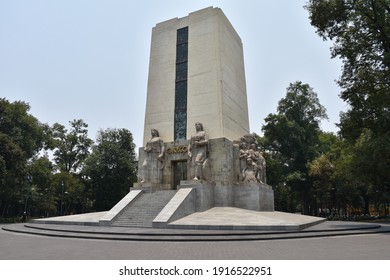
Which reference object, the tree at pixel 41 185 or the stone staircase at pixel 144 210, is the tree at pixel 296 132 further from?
the tree at pixel 41 185

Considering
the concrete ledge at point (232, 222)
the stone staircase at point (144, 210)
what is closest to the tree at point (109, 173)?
the stone staircase at point (144, 210)

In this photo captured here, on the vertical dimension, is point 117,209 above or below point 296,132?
below

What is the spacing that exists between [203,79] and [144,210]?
1037 centimetres

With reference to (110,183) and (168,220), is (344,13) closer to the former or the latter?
(168,220)

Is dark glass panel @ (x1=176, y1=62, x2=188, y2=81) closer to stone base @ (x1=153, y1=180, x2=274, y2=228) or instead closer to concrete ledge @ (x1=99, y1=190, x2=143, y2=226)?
stone base @ (x1=153, y1=180, x2=274, y2=228)

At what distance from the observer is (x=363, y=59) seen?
1825 centimetres

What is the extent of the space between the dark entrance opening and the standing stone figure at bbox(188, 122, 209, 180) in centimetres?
193

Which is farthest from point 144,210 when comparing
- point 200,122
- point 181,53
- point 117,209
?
point 181,53

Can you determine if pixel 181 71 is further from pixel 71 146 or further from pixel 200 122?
pixel 71 146

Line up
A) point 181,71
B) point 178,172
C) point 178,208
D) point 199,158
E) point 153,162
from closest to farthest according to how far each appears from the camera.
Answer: point 178,208, point 199,158, point 153,162, point 178,172, point 181,71

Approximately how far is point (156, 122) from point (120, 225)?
31.7ft

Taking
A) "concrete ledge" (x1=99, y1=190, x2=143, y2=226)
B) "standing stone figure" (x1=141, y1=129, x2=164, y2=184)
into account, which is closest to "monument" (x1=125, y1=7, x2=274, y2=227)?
"standing stone figure" (x1=141, y1=129, x2=164, y2=184)

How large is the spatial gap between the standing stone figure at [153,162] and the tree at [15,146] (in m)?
14.8
